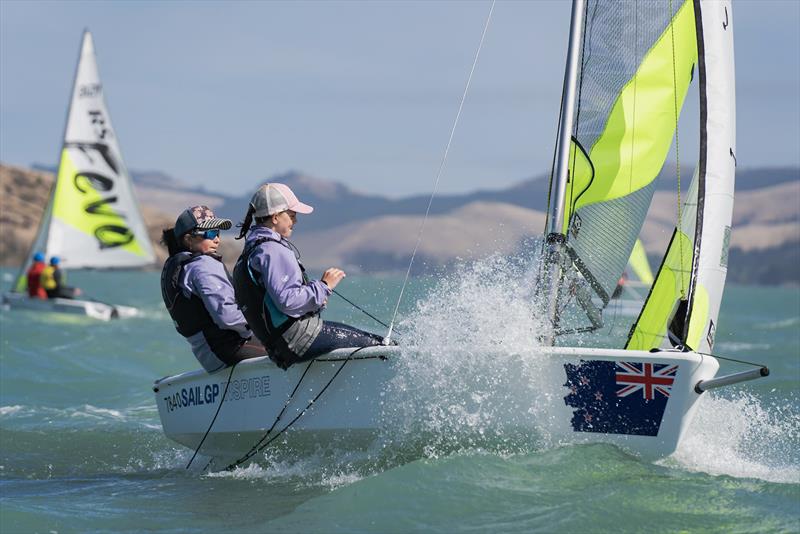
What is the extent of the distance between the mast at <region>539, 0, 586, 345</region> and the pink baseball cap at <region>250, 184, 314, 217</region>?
1159mm

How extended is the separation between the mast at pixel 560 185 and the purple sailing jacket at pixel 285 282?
105 cm

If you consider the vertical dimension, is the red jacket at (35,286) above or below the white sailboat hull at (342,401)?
below

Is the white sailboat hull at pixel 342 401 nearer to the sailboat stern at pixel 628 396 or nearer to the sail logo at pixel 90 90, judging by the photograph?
the sailboat stern at pixel 628 396

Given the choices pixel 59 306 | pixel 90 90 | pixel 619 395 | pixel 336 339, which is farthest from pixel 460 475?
pixel 90 90

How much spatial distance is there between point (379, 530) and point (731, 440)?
2120 mm

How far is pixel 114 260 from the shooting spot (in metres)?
22.0

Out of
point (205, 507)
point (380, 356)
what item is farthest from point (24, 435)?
point (380, 356)

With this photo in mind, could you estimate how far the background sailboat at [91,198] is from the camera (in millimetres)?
21266

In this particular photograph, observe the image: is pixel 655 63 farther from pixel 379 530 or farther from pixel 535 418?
pixel 379 530

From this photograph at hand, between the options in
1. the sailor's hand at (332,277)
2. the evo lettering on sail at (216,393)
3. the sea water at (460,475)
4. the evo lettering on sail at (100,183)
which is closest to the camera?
the sea water at (460,475)

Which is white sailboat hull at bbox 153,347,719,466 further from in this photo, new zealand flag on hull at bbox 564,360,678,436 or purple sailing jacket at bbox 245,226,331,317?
purple sailing jacket at bbox 245,226,331,317

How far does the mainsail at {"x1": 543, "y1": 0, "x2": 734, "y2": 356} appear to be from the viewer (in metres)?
5.70

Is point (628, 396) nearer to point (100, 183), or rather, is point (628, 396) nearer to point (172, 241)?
point (172, 241)

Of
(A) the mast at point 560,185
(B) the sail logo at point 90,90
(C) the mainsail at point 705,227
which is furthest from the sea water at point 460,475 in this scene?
(B) the sail logo at point 90,90
